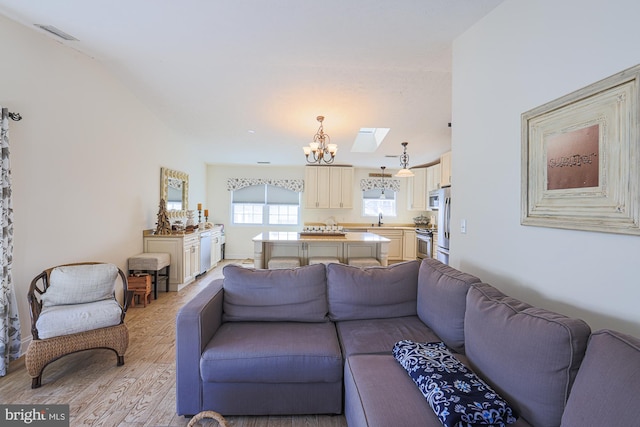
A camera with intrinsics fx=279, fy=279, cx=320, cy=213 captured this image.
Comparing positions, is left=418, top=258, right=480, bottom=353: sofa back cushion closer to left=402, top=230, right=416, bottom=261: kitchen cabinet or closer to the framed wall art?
the framed wall art

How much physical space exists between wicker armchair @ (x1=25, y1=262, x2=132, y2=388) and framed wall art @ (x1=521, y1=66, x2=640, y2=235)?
319 centimetres

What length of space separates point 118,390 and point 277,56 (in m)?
3.07

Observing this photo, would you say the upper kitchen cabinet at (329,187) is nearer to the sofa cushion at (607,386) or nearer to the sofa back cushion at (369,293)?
the sofa back cushion at (369,293)

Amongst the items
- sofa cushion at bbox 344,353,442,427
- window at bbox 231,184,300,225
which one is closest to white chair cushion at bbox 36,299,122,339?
sofa cushion at bbox 344,353,442,427

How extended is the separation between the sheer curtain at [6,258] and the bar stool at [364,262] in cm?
332

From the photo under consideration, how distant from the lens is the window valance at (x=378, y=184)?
24.9ft

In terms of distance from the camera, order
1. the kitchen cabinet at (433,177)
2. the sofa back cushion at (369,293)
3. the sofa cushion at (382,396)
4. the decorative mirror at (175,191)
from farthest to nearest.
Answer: the kitchen cabinet at (433,177) → the decorative mirror at (175,191) → the sofa back cushion at (369,293) → the sofa cushion at (382,396)

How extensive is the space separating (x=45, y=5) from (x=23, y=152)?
1.19m

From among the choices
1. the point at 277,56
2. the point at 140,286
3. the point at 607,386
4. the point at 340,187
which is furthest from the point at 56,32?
the point at 340,187

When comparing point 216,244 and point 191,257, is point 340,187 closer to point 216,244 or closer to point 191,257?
point 216,244

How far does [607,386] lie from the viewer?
882mm

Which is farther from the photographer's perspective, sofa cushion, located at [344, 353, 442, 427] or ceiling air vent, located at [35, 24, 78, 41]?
ceiling air vent, located at [35, 24, 78, 41]

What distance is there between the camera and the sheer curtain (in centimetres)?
212


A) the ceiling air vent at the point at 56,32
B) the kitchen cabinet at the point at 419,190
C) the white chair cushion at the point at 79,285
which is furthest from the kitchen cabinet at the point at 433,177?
the ceiling air vent at the point at 56,32
